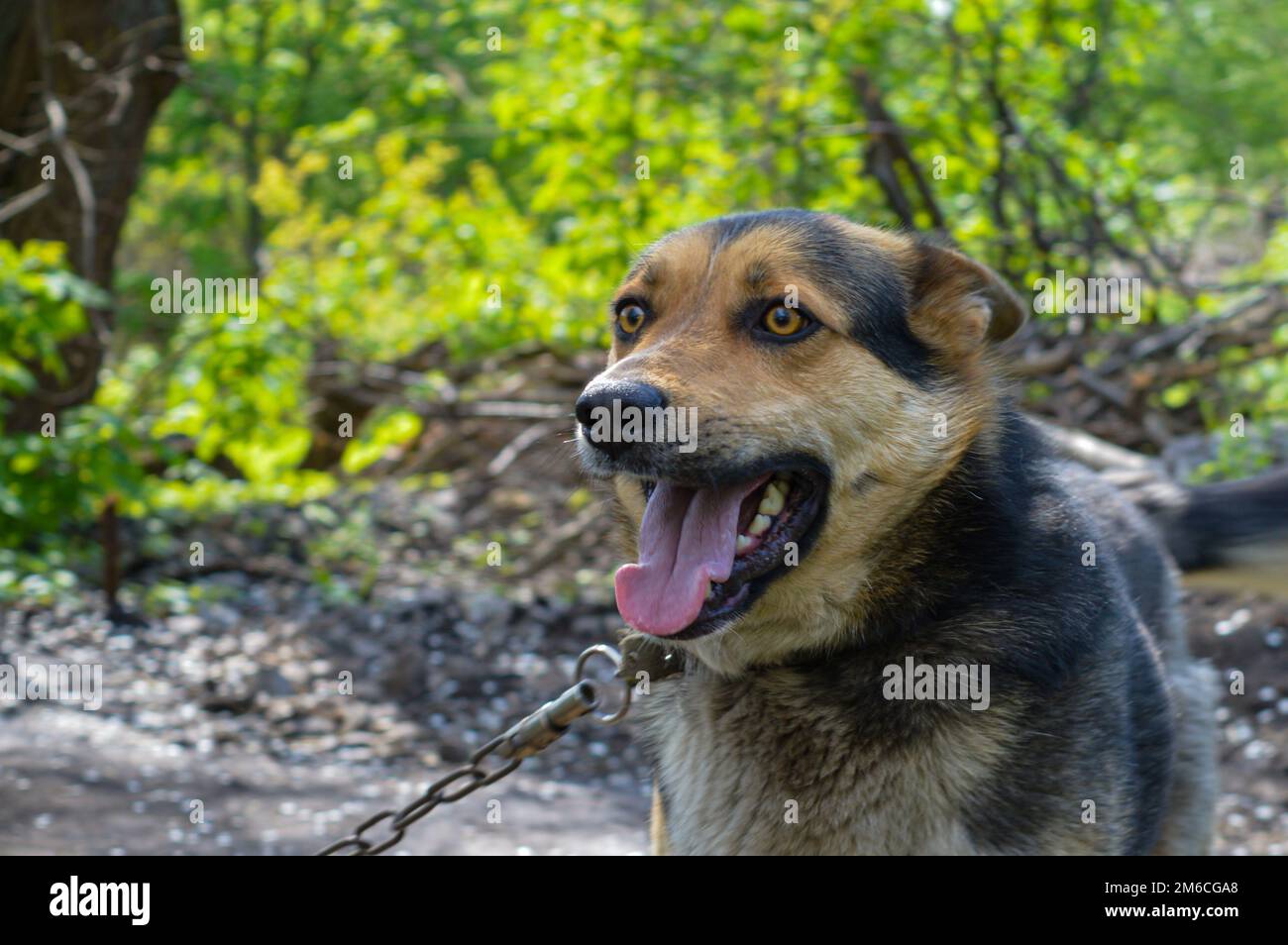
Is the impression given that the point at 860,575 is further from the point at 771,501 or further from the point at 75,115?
the point at 75,115

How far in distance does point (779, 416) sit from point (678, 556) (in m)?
0.44

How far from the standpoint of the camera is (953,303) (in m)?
3.46

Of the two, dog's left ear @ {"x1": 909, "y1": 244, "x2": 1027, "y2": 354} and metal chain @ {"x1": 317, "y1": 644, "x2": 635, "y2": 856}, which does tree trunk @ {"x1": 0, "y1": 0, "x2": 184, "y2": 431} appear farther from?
dog's left ear @ {"x1": 909, "y1": 244, "x2": 1027, "y2": 354}

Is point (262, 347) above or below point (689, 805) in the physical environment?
above

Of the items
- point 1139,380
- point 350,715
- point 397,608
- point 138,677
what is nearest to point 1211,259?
point 1139,380

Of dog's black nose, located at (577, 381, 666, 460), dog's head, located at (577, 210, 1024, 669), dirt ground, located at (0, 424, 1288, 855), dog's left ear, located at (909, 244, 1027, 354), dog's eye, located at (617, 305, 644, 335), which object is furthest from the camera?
dirt ground, located at (0, 424, 1288, 855)

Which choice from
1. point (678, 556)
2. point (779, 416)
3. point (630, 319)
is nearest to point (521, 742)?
point (678, 556)

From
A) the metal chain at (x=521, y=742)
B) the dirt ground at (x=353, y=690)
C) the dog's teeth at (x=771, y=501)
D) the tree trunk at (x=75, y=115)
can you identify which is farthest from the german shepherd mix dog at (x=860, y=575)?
the tree trunk at (x=75, y=115)

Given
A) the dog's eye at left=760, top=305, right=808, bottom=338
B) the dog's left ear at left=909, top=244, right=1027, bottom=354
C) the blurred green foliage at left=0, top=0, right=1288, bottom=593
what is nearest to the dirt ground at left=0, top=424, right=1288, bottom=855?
the blurred green foliage at left=0, top=0, right=1288, bottom=593

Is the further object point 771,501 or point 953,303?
point 953,303

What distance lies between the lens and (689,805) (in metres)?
3.31

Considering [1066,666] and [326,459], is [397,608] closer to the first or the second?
[326,459]

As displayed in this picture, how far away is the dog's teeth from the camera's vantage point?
321 cm

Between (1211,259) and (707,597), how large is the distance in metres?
11.0
